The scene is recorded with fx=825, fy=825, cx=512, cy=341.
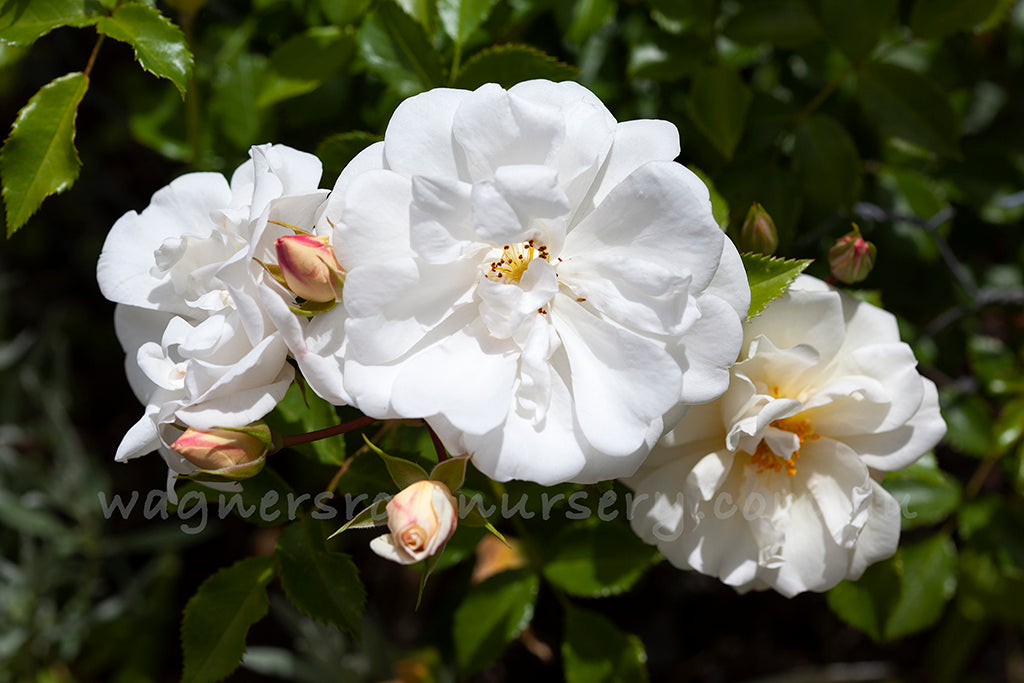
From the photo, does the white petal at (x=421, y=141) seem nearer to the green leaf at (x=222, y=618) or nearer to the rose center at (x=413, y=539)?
the rose center at (x=413, y=539)

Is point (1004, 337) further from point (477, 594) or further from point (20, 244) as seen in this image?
point (20, 244)

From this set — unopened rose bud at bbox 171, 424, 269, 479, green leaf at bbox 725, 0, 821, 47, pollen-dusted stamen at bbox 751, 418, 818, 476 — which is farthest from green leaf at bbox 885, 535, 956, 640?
unopened rose bud at bbox 171, 424, 269, 479

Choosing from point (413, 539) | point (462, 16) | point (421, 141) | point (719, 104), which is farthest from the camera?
point (719, 104)

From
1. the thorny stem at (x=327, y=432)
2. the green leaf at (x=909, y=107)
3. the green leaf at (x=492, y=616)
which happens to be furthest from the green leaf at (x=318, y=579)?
the green leaf at (x=909, y=107)

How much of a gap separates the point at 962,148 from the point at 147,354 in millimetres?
1988

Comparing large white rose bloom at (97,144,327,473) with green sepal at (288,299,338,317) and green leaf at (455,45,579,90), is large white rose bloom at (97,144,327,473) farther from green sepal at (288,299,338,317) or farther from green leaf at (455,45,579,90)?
green leaf at (455,45,579,90)

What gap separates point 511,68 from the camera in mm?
1452

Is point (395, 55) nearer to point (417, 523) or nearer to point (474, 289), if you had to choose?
point (474, 289)

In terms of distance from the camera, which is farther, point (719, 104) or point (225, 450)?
point (719, 104)

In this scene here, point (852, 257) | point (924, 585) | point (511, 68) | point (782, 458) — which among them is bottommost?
point (924, 585)

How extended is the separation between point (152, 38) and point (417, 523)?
0.92 m

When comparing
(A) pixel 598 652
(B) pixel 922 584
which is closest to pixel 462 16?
(A) pixel 598 652

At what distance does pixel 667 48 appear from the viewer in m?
A: 1.79

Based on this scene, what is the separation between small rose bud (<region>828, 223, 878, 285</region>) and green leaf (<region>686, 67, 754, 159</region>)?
0.36 meters
